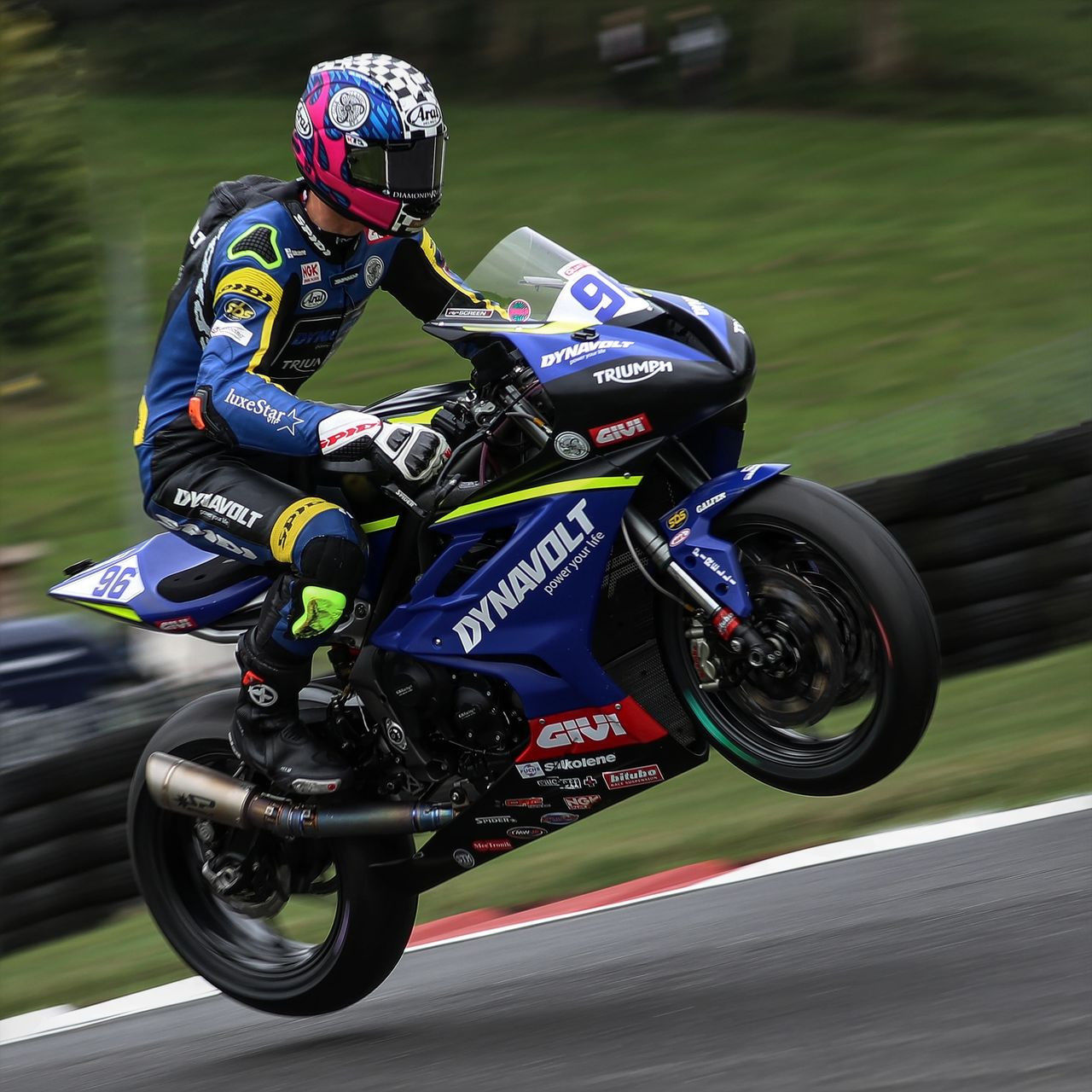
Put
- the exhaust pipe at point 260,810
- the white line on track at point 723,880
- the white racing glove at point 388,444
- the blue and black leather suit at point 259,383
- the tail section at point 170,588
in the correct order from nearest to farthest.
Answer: the white racing glove at point 388,444 → the blue and black leather suit at point 259,383 → the exhaust pipe at point 260,810 → the tail section at point 170,588 → the white line on track at point 723,880

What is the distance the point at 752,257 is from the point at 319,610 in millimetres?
14506

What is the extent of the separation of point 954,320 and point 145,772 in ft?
38.3

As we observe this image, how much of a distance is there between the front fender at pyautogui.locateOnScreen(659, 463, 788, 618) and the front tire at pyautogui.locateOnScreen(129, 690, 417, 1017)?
1306 mm

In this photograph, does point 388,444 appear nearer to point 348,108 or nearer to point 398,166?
point 398,166

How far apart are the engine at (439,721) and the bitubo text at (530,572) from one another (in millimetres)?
145

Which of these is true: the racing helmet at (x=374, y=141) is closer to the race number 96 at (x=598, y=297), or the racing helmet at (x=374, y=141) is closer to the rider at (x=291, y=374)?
A: the rider at (x=291, y=374)

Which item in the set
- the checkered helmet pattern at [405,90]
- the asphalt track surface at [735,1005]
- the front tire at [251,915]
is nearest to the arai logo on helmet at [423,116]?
the checkered helmet pattern at [405,90]

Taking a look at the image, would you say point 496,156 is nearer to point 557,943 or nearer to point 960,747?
point 960,747

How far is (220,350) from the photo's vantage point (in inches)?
176

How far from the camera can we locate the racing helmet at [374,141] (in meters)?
4.39

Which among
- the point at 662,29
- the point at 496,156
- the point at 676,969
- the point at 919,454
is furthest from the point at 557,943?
the point at 662,29

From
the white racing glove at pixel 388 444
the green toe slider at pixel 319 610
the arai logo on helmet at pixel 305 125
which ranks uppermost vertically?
the arai logo on helmet at pixel 305 125

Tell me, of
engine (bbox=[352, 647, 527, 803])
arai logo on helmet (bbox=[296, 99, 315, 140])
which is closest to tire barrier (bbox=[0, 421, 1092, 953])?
engine (bbox=[352, 647, 527, 803])

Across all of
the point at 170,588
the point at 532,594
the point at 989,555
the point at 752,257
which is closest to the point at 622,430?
the point at 532,594
